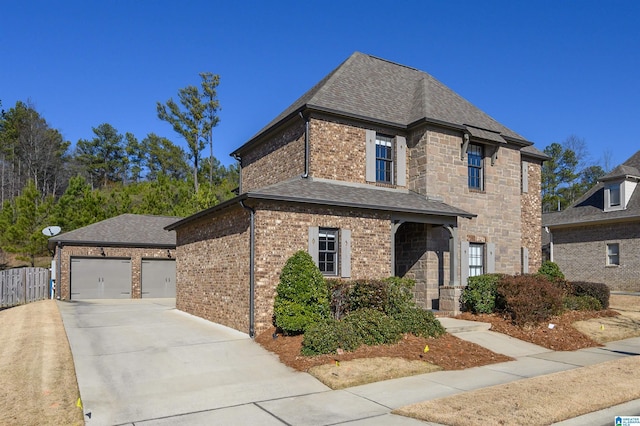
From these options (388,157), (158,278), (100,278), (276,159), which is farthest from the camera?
(158,278)

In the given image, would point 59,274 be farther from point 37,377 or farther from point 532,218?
point 532,218

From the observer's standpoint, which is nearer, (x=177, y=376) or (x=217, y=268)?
(x=177, y=376)

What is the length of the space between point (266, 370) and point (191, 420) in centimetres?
293

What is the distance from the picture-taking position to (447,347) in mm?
11188

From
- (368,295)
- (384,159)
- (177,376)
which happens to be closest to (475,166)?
(384,159)

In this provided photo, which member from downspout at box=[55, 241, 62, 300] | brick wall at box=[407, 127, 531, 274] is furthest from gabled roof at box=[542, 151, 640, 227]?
downspout at box=[55, 241, 62, 300]

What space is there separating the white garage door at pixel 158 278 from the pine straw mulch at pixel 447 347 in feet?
55.9

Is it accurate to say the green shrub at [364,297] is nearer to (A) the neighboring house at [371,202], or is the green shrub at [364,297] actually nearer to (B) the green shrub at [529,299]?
(A) the neighboring house at [371,202]

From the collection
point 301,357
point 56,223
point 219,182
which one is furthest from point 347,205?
point 219,182

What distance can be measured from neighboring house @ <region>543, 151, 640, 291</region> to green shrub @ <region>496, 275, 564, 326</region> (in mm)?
14443

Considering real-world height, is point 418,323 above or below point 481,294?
below

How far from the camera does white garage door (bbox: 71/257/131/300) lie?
84.3 ft

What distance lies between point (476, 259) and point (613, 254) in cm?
1366

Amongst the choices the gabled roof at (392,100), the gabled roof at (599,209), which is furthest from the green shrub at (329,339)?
the gabled roof at (599,209)
